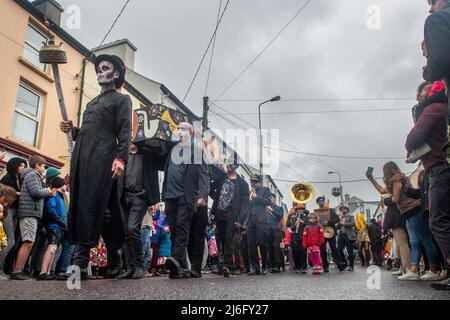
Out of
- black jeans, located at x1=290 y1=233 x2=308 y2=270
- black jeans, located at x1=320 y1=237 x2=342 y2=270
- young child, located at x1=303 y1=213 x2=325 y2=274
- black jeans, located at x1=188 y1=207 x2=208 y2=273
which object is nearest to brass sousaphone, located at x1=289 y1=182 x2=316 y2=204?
black jeans, located at x1=290 y1=233 x2=308 y2=270

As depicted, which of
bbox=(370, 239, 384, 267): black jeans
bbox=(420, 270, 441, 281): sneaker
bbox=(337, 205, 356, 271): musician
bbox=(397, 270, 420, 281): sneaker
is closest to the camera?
bbox=(420, 270, 441, 281): sneaker

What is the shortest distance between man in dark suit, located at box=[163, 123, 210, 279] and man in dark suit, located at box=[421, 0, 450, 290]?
9.26ft

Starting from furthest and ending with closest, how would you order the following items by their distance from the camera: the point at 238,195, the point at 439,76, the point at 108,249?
the point at 238,195, the point at 108,249, the point at 439,76

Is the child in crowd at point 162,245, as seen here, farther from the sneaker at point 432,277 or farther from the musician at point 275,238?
the sneaker at point 432,277

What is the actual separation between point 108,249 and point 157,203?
1.80 metres

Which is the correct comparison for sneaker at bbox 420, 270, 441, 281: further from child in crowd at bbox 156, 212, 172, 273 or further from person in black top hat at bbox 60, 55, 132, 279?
child in crowd at bbox 156, 212, 172, 273

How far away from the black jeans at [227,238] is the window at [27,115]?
10103mm

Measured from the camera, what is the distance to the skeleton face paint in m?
4.11

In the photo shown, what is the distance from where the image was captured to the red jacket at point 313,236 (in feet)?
29.8

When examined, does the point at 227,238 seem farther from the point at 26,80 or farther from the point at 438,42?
the point at 26,80

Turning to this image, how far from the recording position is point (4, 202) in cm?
534

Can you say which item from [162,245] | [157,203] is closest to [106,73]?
[157,203]

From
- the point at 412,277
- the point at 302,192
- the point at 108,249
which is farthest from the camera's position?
the point at 302,192

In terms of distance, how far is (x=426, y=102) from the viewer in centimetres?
362
